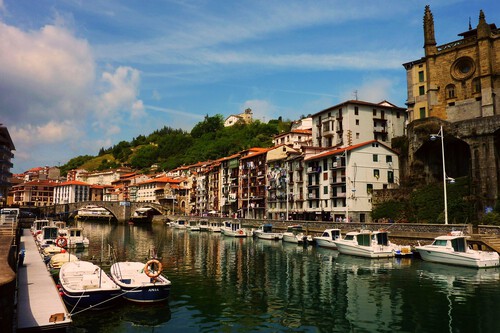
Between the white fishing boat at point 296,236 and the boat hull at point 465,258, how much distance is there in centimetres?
2364

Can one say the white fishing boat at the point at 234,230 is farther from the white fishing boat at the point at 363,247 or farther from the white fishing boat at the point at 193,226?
the white fishing boat at the point at 363,247

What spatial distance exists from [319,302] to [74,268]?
17.2 metres

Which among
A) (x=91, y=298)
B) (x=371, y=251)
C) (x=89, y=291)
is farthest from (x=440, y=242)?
(x=89, y=291)

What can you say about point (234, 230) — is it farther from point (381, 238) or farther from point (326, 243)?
point (381, 238)

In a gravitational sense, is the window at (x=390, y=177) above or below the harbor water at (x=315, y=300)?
above

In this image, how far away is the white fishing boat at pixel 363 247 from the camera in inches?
1869

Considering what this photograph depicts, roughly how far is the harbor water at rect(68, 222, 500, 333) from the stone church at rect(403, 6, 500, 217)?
27.6m

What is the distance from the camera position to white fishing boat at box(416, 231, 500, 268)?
39.0m

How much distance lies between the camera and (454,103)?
74.8 metres

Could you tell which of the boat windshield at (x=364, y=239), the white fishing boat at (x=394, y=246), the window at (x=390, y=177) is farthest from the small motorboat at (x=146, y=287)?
the window at (x=390, y=177)

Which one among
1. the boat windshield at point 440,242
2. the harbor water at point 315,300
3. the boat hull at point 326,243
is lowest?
the harbor water at point 315,300

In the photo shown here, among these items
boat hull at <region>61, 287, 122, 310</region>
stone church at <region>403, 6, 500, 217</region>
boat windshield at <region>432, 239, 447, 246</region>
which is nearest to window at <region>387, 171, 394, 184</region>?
stone church at <region>403, 6, 500, 217</region>

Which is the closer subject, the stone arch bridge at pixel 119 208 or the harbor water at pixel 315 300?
the harbor water at pixel 315 300

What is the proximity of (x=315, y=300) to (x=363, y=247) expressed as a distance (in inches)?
913
